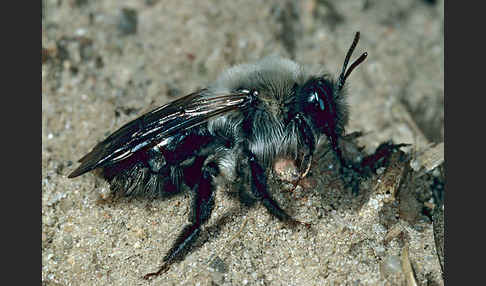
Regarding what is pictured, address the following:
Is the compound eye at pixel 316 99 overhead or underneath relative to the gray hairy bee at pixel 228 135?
overhead

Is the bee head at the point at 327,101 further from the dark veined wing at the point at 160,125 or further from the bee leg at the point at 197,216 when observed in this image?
the bee leg at the point at 197,216

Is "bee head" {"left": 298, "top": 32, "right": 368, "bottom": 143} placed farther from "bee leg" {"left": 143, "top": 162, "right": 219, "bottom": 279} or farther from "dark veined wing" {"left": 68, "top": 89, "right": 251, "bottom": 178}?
"bee leg" {"left": 143, "top": 162, "right": 219, "bottom": 279}

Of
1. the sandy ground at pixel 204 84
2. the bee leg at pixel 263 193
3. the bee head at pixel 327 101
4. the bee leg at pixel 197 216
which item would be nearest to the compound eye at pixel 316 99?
the bee head at pixel 327 101

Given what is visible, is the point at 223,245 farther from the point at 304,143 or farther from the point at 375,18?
the point at 375,18

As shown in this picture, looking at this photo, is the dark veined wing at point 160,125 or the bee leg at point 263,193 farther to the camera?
the bee leg at point 263,193

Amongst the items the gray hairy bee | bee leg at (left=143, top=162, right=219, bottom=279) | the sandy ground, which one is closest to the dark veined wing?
the gray hairy bee

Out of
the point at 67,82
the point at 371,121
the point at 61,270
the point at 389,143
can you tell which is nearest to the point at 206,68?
the point at 67,82
